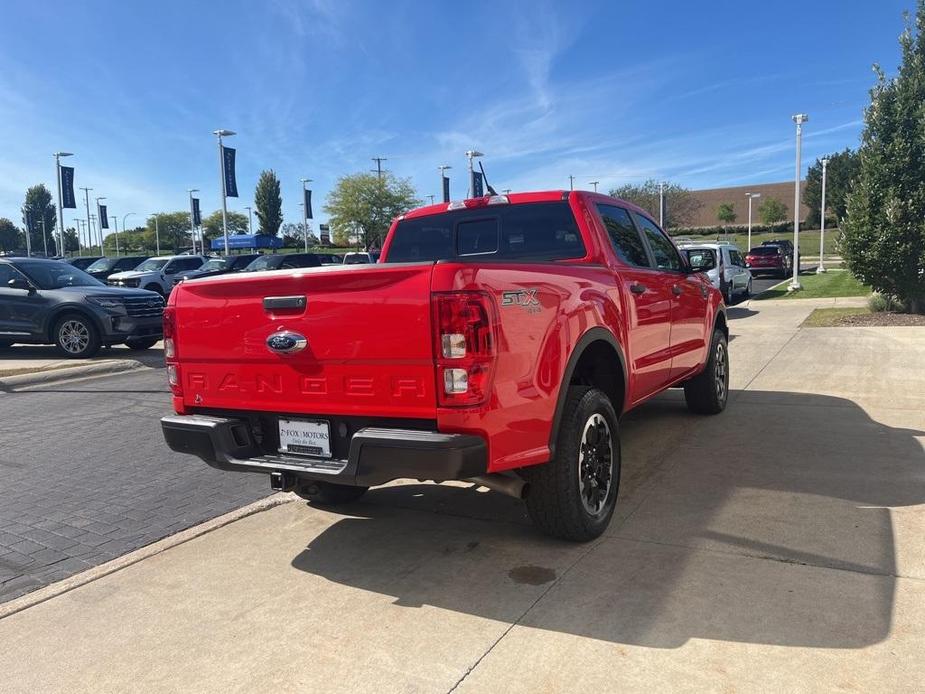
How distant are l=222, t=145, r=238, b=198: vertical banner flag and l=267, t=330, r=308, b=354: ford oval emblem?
1548 inches

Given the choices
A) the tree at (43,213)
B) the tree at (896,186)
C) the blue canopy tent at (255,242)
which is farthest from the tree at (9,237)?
the tree at (896,186)

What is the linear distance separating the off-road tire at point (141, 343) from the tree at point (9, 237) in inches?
4583

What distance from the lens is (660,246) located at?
18.9 feet

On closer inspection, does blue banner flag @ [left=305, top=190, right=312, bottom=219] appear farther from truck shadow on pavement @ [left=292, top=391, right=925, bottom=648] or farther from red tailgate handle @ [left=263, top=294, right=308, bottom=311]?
red tailgate handle @ [left=263, top=294, right=308, bottom=311]

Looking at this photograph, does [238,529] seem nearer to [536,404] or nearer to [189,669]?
[189,669]

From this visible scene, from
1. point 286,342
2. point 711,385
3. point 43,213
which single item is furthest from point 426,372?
point 43,213

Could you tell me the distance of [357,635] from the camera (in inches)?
121

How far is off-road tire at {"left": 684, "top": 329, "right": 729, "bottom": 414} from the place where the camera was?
21.7ft

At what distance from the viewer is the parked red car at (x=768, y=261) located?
31203 millimetres

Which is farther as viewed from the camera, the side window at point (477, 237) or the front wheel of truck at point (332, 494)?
the side window at point (477, 237)

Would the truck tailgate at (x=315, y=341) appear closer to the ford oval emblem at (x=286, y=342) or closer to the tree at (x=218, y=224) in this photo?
the ford oval emblem at (x=286, y=342)

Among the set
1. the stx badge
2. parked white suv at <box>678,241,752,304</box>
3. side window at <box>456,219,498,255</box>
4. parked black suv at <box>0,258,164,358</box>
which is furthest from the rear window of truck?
parked white suv at <box>678,241,752,304</box>

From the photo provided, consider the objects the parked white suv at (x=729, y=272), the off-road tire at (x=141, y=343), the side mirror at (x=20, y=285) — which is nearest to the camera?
the side mirror at (x=20, y=285)

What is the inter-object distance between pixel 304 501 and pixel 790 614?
3.08m
